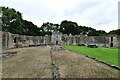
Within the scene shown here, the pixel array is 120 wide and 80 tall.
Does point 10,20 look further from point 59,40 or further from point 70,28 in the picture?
point 70,28

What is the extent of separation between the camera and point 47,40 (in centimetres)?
5456

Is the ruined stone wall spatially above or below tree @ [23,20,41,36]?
below

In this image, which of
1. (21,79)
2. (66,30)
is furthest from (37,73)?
(66,30)

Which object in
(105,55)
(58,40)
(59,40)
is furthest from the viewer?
(58,40)

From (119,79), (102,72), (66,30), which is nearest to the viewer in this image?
(119,79)

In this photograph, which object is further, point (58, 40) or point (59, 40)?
point (58, 40)

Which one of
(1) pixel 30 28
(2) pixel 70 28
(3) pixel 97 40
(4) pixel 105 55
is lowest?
(4) pixel 105 55

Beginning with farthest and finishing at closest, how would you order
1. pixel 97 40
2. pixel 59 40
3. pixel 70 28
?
pixel 70 28
pixel 59 40
pixel 97 40

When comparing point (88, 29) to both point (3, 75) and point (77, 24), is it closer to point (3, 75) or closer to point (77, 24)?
point (77, 24)

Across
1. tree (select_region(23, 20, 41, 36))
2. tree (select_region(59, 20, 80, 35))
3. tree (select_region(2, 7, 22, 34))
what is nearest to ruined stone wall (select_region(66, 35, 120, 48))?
tree (select_region(2, 7, 22, 34))

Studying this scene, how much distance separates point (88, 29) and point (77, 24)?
4508mm

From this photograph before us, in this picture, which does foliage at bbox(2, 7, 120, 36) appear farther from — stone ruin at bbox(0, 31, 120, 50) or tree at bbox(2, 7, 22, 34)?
stone ruin at bbox(0, 31, 120, 50)

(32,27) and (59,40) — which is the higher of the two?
(32,27)

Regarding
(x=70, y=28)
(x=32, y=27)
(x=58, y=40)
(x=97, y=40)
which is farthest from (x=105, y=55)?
(x=70, y=28)
